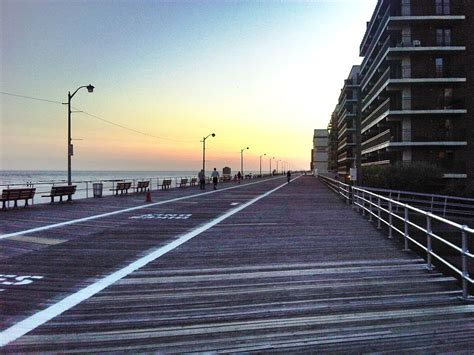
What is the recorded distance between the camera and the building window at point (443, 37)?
4303cm

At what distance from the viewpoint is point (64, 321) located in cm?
522

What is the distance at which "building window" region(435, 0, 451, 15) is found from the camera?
43125 mm

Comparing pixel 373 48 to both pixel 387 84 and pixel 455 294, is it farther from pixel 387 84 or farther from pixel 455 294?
pixel 455 294

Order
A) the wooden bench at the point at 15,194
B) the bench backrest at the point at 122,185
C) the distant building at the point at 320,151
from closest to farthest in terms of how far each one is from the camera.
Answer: the wooden bench at the point at 15,194 → the bench backrest at the point at 122,185 → the distant building at the point at 320,151

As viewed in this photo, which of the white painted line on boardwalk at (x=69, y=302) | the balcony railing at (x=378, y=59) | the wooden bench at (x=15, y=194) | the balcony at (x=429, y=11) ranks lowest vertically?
the white painted line on boardwalk at (x=69, y=302)

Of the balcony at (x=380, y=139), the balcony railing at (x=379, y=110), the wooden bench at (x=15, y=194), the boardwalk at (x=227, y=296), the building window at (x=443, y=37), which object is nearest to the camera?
the boardwalk at (x=227, y=296)

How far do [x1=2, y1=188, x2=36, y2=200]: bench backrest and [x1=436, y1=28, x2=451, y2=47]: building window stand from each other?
1458 inches

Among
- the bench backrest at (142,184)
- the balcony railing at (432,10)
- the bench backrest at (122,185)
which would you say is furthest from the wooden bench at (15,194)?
the balcony railing at (432,10)

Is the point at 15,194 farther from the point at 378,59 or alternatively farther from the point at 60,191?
the point at 378,59

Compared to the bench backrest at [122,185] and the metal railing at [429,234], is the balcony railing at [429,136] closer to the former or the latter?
the metal railing at [429,234]

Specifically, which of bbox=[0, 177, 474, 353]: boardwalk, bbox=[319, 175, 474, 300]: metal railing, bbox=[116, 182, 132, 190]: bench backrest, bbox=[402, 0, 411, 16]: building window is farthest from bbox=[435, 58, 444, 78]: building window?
bbox=[0, 177, 474, 353]: boardwalk

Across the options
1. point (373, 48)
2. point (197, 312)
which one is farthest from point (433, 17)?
point (197, 312)

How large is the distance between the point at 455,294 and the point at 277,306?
2.40m

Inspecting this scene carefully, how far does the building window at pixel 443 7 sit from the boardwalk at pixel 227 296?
126 feet
